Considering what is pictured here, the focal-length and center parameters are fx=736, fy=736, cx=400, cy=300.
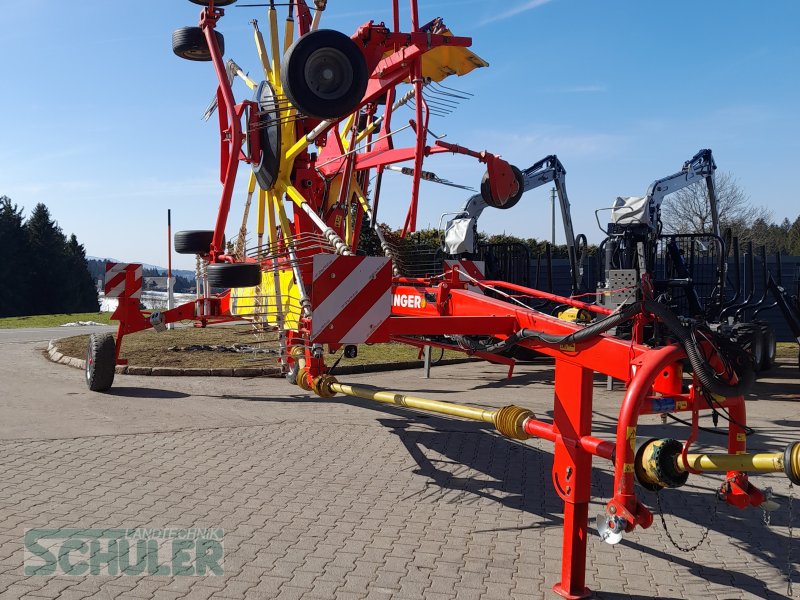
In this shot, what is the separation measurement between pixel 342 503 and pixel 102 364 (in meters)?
5.60

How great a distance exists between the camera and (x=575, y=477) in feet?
12.4

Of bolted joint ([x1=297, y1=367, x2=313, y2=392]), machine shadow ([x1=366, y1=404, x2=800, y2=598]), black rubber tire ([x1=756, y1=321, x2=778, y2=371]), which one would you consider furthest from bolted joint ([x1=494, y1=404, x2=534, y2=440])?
black rubber tire ([x1=756, y1=321, x2=778, y2=371])

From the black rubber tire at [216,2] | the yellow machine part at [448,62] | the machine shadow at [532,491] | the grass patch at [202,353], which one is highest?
the black rubber tire at [216,2]

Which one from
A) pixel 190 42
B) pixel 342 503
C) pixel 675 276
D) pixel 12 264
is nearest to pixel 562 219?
pixel 675 276

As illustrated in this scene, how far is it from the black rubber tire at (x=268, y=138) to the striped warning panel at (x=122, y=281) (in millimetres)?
3708

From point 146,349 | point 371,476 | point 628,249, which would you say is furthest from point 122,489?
point 146,349

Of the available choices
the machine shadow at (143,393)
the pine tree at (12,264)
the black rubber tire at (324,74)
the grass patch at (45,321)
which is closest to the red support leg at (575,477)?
the black rubber tire at (324,74)

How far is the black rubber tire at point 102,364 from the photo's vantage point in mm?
9641

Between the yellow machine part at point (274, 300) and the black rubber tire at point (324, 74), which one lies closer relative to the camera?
the black rubber tire at point (324, 74)

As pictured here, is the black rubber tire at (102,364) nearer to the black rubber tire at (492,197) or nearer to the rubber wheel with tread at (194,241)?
the rubber wheel with tread at (194,241)

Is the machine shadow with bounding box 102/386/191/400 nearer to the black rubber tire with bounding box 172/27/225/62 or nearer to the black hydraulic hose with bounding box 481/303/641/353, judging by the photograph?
the black rubber tire with bounding box 172/27/225/62

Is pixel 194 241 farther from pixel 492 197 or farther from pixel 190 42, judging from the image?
pixel 492 197

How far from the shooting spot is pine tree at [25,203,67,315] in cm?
4984

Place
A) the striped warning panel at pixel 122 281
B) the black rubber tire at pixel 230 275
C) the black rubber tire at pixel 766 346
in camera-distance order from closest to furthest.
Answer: the black rubber tire at pixel 230 275
the black rubber tire at pixel 766 346
the striped warning panel at pixel 122 281
